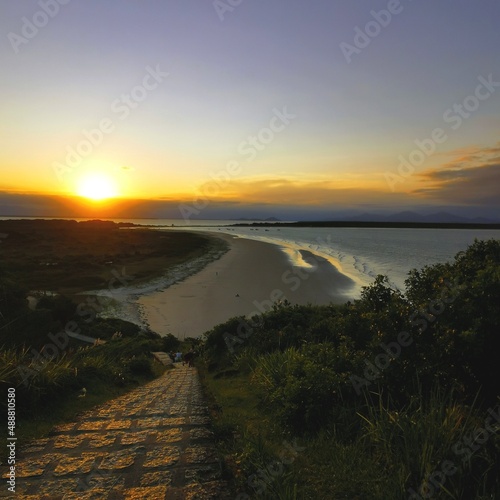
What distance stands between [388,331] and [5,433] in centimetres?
543

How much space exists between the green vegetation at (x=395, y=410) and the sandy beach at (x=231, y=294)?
53.2ft

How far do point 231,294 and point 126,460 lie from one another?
84.7 ft

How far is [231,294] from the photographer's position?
1182 inches

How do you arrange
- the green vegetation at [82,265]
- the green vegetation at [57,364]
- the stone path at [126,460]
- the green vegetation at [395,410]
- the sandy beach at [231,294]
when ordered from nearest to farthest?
1. the stone path at [126,460]
2. the green vegetation at [395,410]
3. the green vegetation at [57,364]
4. the sandy beach at [231,294]
5. the green vegetation at [82,265]

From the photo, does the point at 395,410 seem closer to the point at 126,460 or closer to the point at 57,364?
the point at 126,460

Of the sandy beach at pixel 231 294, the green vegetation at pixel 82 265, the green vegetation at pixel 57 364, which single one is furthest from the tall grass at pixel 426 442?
the green vegetation at pixel 82 265

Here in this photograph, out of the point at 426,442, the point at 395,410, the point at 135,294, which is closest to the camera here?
the point at 426,442

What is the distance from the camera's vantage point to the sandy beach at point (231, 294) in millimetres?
24000

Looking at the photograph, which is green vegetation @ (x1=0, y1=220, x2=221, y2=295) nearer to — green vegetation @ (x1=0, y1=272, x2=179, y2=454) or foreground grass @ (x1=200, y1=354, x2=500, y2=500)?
green vegetation @ (x1=0, y1=272, x2=179, y2=454)

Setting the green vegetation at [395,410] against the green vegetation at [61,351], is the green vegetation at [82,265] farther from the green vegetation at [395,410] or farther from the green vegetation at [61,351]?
the green vegetation at [395,410]

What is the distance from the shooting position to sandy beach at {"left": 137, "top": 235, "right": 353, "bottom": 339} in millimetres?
24000

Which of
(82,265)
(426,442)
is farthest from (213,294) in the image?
(426,442)

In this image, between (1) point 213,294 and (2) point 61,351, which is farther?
(1) point 213,294

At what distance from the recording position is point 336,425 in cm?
506
